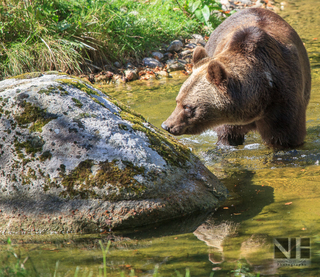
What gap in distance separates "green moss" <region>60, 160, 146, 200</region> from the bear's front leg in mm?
2605

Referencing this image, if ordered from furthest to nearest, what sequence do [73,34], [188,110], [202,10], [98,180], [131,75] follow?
1. [202,10]
2. [131,75]
3. [73,34]
4. [188,110]
5. [98,180]

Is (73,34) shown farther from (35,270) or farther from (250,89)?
(35,270)

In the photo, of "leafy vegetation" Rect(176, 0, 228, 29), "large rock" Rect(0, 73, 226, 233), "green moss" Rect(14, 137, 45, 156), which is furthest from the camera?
"leafy vegetation" Rect(176, 0, 228, 29)

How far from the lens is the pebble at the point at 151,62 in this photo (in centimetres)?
915

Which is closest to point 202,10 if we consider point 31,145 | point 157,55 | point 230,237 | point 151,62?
point 157,55

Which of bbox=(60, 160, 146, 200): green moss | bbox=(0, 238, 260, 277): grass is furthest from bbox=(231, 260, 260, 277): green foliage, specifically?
bbox=(60, 160, 146, 200): green moss

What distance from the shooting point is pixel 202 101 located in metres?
4.46

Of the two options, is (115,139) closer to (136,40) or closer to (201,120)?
(201,120)

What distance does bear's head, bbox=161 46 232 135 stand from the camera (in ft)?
14.3

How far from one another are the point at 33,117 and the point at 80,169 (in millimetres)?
658

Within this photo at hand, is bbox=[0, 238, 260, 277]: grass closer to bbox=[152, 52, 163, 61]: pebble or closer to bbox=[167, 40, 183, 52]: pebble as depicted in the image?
bbox=[152, 52, 163, 61]: pebble

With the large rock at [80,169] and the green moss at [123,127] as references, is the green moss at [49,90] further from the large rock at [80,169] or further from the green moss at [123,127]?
the green moss at [123,127]

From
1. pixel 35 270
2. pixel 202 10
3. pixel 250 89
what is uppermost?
pixel 202 10

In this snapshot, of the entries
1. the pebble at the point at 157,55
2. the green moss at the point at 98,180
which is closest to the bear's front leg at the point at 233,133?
the green moss at the point at 98,180
